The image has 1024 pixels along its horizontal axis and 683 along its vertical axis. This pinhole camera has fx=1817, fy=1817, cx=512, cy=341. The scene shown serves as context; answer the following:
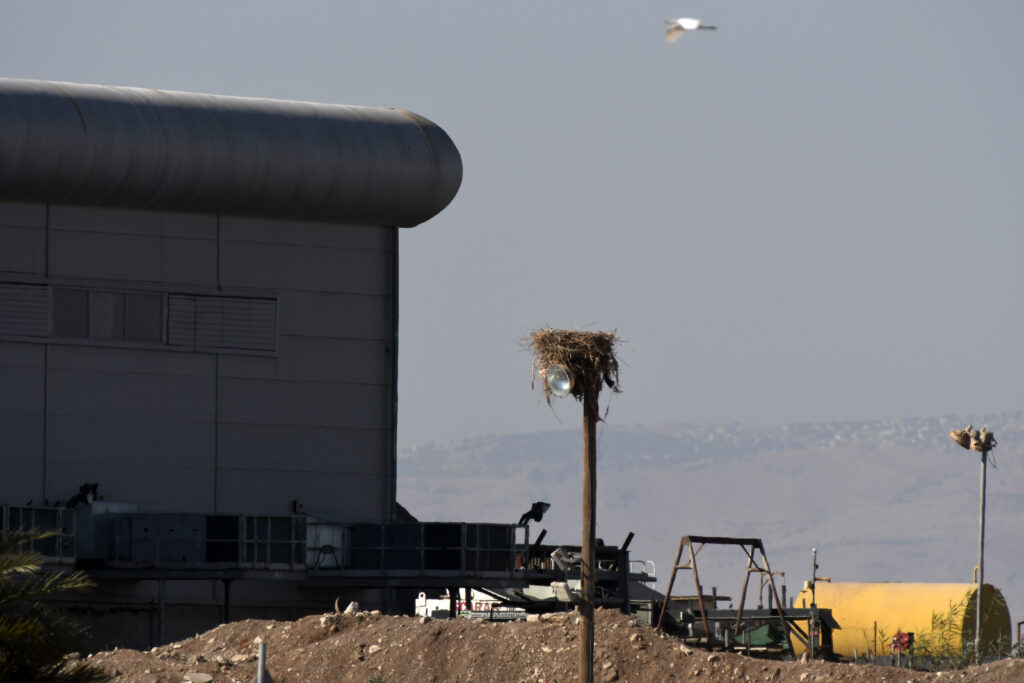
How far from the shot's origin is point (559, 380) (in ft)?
84.4

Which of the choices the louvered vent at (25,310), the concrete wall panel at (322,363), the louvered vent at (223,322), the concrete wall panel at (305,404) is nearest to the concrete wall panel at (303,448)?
the concrete wall panel at (305,404)

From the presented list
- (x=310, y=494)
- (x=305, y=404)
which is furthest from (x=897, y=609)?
(x=305, y=404)

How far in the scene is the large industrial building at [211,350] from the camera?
46625 millimetres

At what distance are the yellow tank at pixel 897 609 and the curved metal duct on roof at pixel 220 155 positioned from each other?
60.3 feet

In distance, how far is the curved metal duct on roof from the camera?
153ft

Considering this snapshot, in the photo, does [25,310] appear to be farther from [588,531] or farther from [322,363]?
[588,531]

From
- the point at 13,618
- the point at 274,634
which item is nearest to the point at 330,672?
the point at 274,634

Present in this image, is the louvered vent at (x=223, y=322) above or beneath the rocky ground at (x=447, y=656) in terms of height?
above

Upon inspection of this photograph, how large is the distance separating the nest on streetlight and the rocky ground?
7.38m

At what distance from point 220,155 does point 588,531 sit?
25.7 metres

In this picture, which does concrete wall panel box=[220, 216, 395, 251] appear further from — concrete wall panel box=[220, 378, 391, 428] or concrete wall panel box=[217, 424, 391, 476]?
concrete wall panel box=[217, 424, 391, 476]

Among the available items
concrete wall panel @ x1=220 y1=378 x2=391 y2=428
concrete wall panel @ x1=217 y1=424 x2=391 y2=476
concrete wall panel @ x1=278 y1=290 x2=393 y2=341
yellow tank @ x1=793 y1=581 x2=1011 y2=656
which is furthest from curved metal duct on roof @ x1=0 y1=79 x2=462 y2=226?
yellow tank @ x1=793 y1=581 x2=1011 y2=656

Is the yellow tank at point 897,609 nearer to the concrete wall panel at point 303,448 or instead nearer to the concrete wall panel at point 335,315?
the concrete wall panel at point 303,448

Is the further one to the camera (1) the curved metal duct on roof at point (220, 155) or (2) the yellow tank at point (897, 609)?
(2) the yellow tank at point (897, 609)
